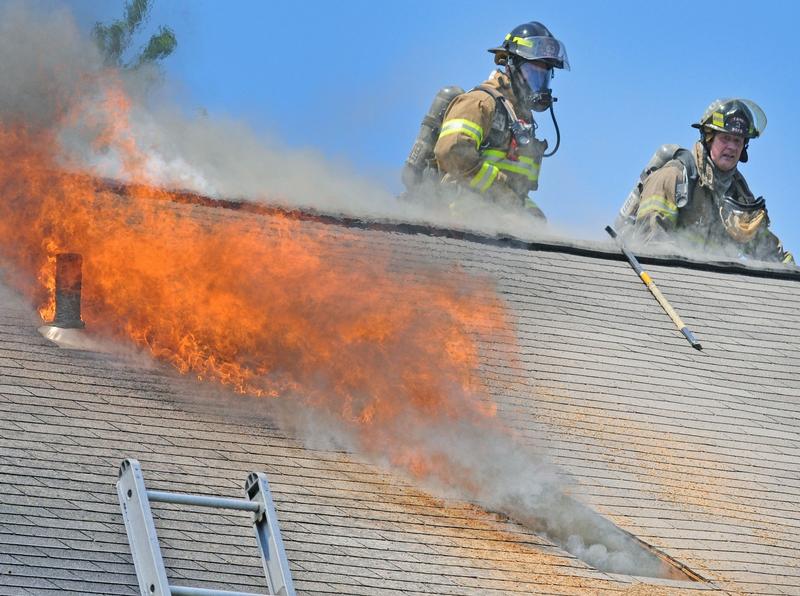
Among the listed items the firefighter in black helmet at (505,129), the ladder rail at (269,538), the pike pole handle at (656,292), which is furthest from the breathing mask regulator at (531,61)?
the ladder rail at (269,538)

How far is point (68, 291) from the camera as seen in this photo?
9.82m

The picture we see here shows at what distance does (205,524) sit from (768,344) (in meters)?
6.29

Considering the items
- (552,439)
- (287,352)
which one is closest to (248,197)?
(287,352)

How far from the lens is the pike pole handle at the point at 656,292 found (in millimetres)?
12387

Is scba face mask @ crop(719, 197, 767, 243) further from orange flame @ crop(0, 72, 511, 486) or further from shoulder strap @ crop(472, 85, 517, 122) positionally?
orange flame @ crop(0, 72, 511, 486)

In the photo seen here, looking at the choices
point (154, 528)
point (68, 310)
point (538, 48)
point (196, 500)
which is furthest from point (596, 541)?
point (538, 48)

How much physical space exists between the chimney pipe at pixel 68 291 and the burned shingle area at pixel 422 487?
0.65 feet

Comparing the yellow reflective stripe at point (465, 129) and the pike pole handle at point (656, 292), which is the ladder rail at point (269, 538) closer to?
the pike pole handle at point (656, 292)

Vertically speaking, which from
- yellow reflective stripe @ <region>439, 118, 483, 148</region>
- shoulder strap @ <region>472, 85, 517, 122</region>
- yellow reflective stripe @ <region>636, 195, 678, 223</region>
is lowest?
yellow reflective stripe @ <region>636, 195, 678, 223</region>

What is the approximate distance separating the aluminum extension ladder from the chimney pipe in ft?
7.04

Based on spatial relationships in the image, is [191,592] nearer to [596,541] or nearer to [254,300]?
[596,541]

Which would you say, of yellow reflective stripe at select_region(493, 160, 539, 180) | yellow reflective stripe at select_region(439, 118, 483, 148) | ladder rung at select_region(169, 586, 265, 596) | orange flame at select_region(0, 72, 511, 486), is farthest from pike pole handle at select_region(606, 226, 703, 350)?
ladder rung at select_region(169, 586, 265, 596)

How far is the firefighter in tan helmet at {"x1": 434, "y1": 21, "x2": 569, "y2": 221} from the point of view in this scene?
566 inches

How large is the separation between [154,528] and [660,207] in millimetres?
8851
